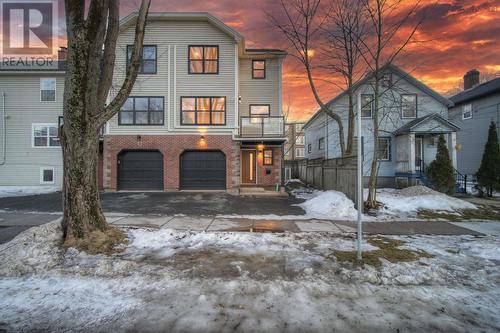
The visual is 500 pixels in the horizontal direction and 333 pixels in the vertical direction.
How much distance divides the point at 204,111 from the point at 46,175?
1197 cm

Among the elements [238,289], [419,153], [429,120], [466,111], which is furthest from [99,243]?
[466,111]

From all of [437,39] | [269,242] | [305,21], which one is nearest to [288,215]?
[269,242]

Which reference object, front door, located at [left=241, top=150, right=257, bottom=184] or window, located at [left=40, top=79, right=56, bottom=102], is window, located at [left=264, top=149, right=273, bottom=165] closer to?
front door, located at [left=241, top=150, right=257, bottom=184]

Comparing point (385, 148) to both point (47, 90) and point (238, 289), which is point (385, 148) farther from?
point (47, 90)

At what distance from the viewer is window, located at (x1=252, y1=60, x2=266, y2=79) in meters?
19.0

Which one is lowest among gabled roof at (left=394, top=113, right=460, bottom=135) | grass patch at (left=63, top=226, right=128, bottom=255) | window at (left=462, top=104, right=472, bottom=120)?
grass patch at (left=63, top=226, right=128, bottom=255)

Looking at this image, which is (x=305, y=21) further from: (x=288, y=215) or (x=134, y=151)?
(x=134, y=151)

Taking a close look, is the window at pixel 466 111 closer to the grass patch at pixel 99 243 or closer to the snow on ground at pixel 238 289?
the snow on ground at pixel 238 289

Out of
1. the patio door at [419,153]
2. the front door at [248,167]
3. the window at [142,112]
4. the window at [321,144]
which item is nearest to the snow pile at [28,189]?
the window at [142,112]

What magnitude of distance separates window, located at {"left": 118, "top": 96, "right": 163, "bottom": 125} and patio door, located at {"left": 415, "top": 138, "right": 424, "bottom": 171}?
17950 millimetres

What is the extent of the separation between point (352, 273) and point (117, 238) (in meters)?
4.97

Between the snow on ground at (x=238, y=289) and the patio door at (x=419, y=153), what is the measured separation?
49.0 ft

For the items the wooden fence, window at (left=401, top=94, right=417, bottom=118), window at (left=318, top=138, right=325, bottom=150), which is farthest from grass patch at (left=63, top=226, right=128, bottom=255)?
window at (left=401, top=94, right=417, bottom=118)

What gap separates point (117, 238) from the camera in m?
6.10
